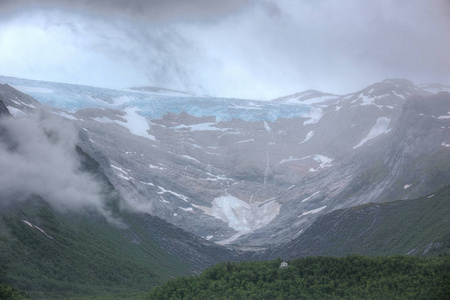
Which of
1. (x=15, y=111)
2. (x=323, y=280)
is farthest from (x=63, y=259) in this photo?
(x=15, y=111)

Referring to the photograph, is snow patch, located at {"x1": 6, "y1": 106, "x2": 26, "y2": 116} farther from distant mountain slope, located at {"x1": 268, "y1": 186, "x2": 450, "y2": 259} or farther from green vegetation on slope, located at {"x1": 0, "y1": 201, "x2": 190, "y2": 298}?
distant mountain slope, located at {"x1": 268, "y1": 186, "x2": 450, "y2": 259}

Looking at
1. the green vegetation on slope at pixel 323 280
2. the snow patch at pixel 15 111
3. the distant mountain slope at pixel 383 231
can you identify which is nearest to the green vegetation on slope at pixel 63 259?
the green vegetation on slope at pixel 323 280

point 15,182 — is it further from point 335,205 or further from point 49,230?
point 335,205

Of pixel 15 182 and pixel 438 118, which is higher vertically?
pixel 438 118

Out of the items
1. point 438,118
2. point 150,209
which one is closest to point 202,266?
point 150,209

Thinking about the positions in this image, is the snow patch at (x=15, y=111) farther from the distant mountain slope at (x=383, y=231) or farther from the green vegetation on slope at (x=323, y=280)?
the green vegetation on slope at (x=323, y=280)

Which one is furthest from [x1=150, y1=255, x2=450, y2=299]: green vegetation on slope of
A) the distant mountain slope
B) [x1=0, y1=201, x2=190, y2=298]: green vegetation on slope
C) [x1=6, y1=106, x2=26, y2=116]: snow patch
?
[x1=6, y1=106, x2=26, y2=116]: snow patch
